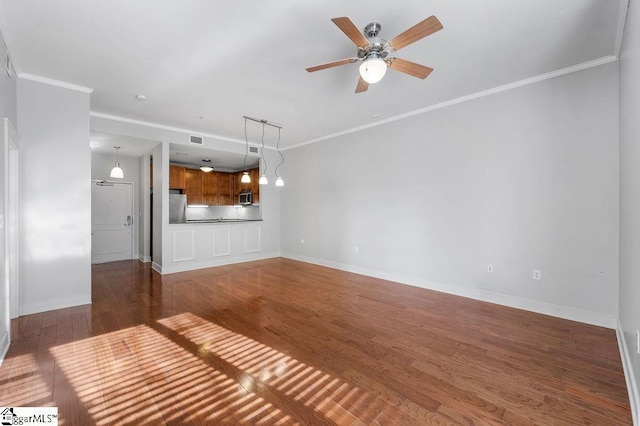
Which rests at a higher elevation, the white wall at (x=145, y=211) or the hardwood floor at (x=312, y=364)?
the white wall at (x=145, y=211)

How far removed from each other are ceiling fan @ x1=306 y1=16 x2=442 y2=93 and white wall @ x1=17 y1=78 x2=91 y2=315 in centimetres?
358

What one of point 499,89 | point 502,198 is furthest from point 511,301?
point 499,89

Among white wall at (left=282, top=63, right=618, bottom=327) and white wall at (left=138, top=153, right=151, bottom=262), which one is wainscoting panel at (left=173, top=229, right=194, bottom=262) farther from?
white wall at (left=282, top=63, right=618, bottom=327)

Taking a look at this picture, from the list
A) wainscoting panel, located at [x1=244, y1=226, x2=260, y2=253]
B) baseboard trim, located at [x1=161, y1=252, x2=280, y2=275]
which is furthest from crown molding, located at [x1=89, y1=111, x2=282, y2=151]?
baseboard trim, located at [x1=161, y1=252, x2=280, y2=275]

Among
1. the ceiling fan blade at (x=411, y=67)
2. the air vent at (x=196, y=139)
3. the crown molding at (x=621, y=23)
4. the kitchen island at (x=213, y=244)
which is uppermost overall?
the crown molding at (x=621, y=23)

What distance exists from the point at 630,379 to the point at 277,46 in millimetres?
3885

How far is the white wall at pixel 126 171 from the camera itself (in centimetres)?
656

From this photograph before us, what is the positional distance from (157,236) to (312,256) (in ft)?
10.8

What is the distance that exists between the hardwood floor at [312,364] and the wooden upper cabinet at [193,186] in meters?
4.25

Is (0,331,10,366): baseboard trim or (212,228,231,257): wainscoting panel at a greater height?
(212,228,231,257): wainscoting panel

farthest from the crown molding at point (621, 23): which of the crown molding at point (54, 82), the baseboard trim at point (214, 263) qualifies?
the baseboard trim at point (214, 263)

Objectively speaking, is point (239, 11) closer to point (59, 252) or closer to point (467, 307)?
Answer: point (59, 252)

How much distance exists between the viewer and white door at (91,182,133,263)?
6629mm

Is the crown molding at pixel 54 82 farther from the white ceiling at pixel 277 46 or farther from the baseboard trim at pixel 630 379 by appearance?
the baseboard trim at pixel 630 379
